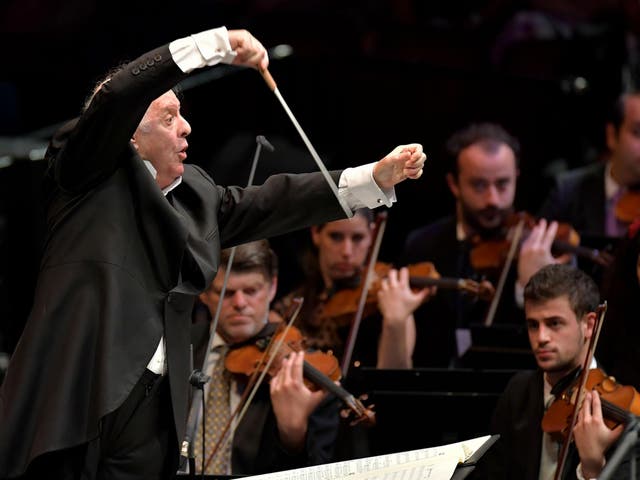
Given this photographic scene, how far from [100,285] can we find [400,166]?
70 centimetres

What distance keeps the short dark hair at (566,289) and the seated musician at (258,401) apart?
0.73 metres

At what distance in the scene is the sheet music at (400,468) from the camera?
2.37m

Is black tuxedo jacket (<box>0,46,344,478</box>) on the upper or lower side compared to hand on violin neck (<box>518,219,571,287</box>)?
upper

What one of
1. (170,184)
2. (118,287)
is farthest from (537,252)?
(118,287)

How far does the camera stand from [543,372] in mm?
3527

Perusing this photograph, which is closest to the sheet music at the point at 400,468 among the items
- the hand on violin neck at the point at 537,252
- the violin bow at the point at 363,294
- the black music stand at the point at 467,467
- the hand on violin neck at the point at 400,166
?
the black music stand at the point at 467,467

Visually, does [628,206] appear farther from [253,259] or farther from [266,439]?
[266,439]

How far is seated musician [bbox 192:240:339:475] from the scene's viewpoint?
367 cm

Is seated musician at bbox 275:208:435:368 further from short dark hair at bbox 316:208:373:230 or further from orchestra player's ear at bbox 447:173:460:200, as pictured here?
orchestra player's ear at bbox 447:173:460:200

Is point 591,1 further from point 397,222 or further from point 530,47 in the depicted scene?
point 397,222

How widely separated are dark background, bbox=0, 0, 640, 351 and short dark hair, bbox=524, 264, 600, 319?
5.79ft

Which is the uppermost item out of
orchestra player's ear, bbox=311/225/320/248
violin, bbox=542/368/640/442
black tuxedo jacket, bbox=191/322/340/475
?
orchestra player's ear, bbox=311/225/320/248

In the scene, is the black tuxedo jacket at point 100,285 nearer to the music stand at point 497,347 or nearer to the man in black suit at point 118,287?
the man in black suit at point 118,287

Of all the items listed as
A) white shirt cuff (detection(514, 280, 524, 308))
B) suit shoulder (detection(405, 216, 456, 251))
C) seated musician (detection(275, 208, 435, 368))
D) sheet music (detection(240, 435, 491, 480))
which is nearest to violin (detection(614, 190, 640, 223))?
white shirt cuff (detection(514, 280, 524, 308))
